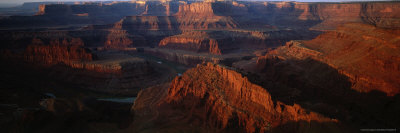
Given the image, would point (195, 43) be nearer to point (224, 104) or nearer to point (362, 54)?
point (362, 54)

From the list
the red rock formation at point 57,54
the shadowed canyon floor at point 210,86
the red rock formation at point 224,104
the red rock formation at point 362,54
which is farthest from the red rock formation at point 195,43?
the red rock formation at point 224,104

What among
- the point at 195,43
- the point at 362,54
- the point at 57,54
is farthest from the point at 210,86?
the point at 195,43

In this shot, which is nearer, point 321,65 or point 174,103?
point 174,103

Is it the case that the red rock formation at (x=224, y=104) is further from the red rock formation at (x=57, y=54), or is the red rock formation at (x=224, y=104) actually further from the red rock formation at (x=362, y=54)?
the red rock formation at (x=57, y=54)

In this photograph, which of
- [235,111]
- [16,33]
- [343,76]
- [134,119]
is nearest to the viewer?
[235,111]

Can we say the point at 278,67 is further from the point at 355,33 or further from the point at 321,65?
the point at 355,33

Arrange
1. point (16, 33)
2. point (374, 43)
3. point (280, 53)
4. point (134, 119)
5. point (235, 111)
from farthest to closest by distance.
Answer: point (16, 33) < point (280, 53) < point (374, 43) < point (134, 119) < point (235, 111)

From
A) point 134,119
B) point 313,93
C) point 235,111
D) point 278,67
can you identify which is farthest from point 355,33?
point 134,119
